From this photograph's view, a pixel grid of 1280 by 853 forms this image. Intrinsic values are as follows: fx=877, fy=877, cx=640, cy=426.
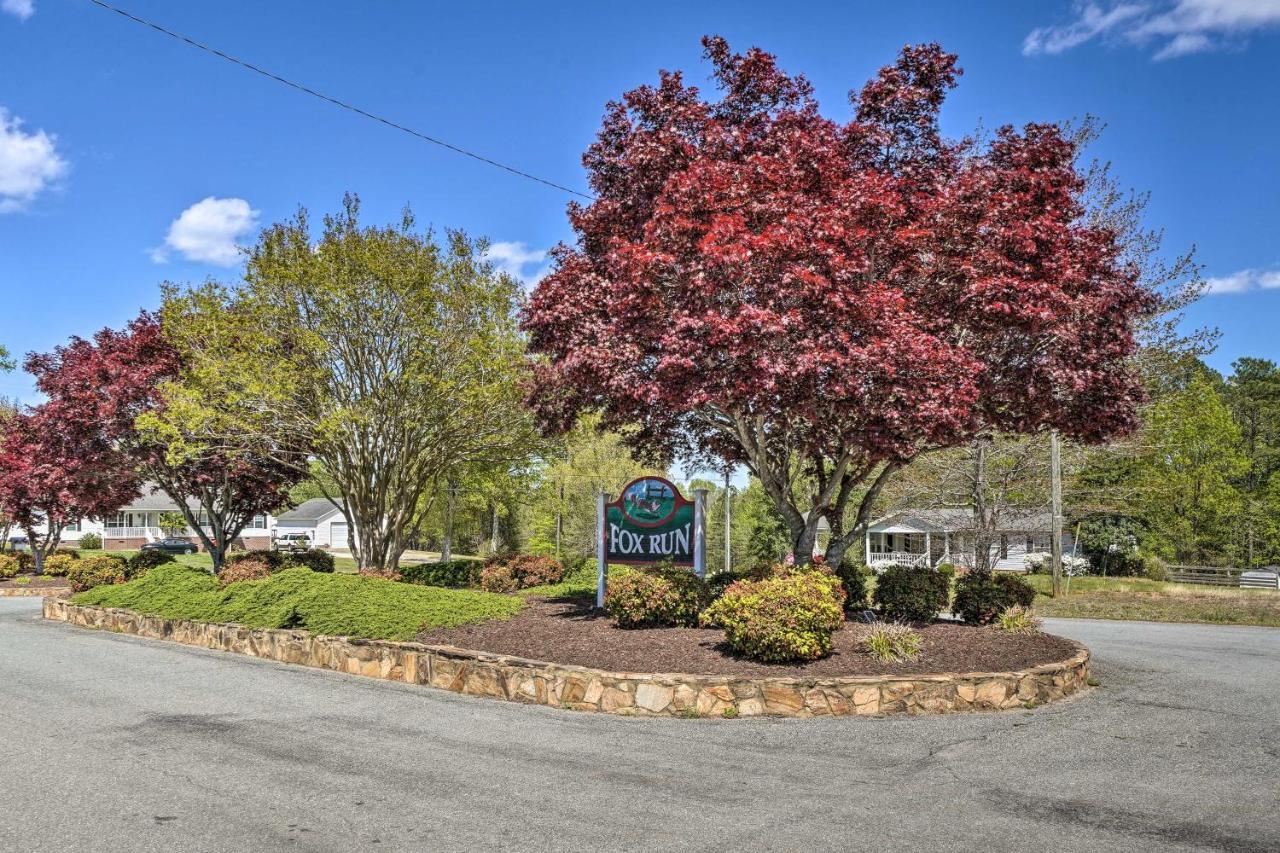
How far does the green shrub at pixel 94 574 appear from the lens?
69.2 feet

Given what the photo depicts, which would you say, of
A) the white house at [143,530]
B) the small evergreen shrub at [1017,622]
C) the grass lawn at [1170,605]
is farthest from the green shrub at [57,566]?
the white house at [143,530]

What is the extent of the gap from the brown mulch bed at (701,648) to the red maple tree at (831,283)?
2.37 metres

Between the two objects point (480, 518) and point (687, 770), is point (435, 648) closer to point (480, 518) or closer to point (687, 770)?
point (687, 770)

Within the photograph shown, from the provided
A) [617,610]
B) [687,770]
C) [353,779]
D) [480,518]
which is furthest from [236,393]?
[480,518]

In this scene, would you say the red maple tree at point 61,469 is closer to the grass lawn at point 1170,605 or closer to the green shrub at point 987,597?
the green shrub at point 987,597

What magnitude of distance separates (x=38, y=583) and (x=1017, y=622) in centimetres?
2905

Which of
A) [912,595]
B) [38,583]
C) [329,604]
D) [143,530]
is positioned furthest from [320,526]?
[912,595]

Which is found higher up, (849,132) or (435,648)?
(849,132)

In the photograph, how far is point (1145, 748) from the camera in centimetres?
752

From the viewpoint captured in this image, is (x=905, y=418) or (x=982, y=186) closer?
(x=905, y=418)

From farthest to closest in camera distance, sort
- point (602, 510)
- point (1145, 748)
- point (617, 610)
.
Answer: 1. point (602, 510)
2. point (617, 610)
3. point (1145, 748)

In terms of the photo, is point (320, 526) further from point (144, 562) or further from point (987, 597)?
point (987, 597)

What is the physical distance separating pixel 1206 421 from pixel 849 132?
39.8 metres

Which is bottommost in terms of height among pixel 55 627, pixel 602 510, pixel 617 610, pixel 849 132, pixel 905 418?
pixel 55 627
